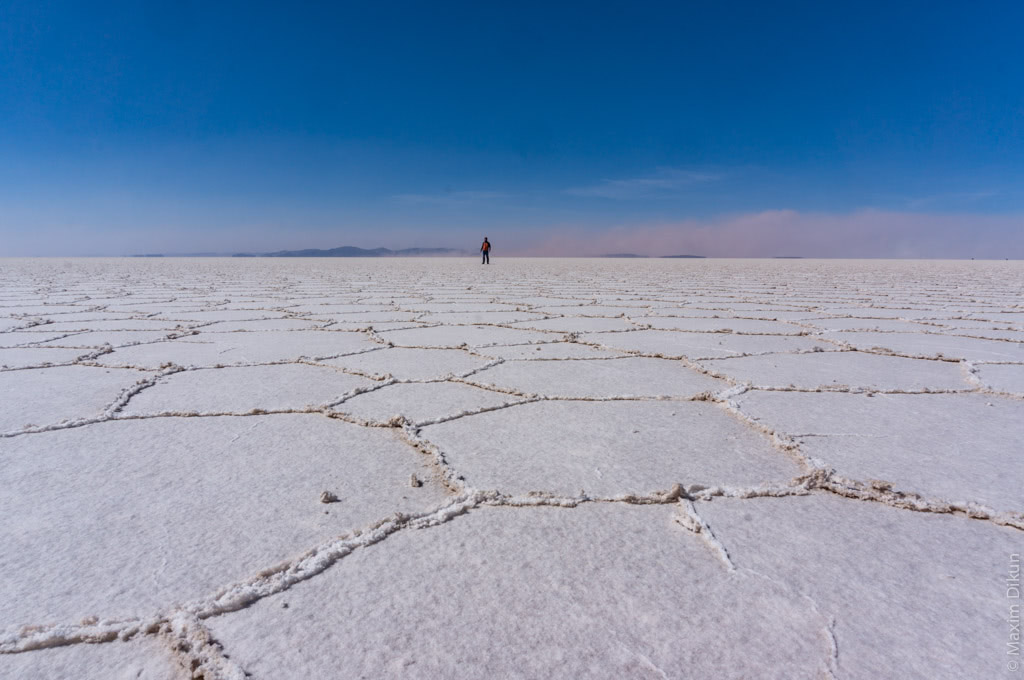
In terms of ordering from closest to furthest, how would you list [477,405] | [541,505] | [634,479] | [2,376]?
1. [541,505]
2. [634,479]
3. [477,405]
4. [2,376]

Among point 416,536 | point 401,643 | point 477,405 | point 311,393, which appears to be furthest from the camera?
point 311,393

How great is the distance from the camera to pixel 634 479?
1160 millimetres

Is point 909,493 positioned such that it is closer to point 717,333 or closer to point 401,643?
point 401,643

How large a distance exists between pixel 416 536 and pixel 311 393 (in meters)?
1.01

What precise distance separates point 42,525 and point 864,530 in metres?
1.34

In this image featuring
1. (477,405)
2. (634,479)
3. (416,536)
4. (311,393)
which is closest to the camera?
(416,536)

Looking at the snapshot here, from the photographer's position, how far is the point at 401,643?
69cm

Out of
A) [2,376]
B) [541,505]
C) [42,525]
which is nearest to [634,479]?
[541,505]

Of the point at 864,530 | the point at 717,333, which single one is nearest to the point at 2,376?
the point at 864,530

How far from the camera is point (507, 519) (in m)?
0.99

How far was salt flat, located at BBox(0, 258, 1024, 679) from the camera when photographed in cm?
69

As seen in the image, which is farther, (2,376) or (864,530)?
(2,376)

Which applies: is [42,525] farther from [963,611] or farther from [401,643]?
[963,611]

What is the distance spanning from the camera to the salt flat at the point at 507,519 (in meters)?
0.69
